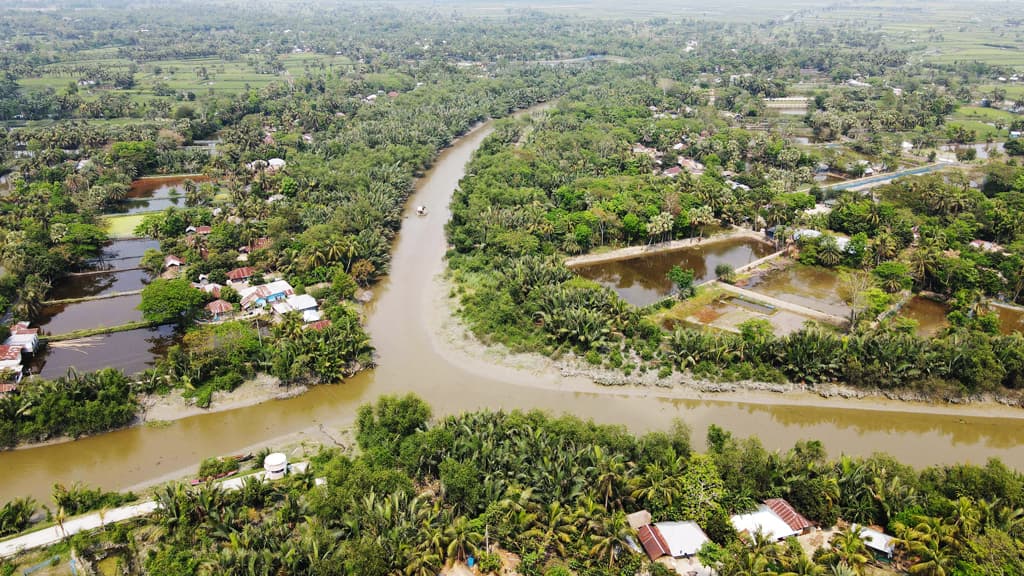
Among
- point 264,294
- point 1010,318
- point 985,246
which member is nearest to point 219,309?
point 264,294

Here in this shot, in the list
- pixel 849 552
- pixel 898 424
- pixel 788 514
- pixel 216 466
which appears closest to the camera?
pixel 849 552

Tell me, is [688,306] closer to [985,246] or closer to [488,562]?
[488,562]

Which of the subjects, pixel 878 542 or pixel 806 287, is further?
pixel 806 287

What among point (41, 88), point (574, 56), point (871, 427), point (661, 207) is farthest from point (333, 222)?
point (574, 56)

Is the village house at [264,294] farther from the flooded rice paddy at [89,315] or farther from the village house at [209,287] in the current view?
the flooded rice paddy at [89,315]

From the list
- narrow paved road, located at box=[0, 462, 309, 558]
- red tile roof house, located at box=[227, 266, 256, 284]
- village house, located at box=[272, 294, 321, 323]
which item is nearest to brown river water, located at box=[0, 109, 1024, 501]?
narrow paved road, located at box=[0, 462, 309, 558]

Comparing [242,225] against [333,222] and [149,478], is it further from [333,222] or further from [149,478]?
[149,478]

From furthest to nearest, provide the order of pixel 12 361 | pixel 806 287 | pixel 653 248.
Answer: pixel 653 248
pixel 806 287
pixel 12 361
